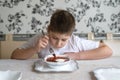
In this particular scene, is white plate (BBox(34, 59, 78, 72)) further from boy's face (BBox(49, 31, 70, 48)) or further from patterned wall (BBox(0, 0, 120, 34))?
patterned wall (BBox(0, 0, 120, 34))

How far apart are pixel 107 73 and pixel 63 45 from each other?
0.37m

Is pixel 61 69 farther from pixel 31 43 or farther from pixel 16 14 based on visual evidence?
pixel 16 14

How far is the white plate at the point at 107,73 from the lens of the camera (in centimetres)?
97

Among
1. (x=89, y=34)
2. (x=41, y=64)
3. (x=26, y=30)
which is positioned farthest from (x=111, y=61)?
(x=26, y=30)

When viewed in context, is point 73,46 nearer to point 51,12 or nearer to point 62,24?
point 62,24

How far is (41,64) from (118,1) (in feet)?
3.91

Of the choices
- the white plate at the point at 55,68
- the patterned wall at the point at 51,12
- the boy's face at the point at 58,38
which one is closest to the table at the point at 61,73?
the white plate at the point at 55,68

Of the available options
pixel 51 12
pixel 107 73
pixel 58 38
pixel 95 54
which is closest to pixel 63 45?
pixel 58 38

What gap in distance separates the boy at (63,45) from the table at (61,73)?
57mm

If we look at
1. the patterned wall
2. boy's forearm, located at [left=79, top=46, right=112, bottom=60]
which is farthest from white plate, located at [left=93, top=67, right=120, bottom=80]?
the patterned wall

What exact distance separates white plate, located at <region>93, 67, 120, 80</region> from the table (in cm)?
3

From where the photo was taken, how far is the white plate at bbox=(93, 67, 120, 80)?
3.19 feet

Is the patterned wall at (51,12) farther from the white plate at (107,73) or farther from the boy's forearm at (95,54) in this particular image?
the white plate at (107,73)

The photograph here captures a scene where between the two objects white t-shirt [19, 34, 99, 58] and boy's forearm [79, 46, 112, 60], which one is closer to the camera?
boy's forearm [79, 46, 112, 60]
